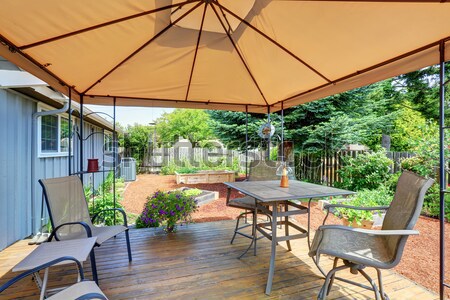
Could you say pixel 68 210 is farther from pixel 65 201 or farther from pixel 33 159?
pixel 33 159

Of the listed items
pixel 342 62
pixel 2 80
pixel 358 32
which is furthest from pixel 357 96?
pixel 2 80

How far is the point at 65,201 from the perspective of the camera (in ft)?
7.85

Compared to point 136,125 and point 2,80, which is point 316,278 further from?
point 136,125

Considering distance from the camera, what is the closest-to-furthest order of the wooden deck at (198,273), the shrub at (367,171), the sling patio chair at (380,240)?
the sling patio chair at (380,240) < the wooden deck at (198,273) < the shrub at (367,171)

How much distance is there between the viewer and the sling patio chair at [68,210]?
2143mm

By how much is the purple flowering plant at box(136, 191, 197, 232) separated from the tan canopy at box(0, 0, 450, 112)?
1.70 meters

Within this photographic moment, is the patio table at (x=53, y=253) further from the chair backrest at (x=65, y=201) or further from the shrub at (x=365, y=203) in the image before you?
the shrub at (x=365, y=203)

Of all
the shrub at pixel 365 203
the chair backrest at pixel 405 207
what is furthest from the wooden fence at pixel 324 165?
the chair backrest at pixel 405 207

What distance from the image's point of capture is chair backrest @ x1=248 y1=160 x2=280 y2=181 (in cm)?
369

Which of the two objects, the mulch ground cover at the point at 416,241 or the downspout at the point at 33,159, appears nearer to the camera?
the mulch ground cover at the point at 416,241

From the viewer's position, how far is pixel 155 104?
3734 millimetres

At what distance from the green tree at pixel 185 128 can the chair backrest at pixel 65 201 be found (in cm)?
983

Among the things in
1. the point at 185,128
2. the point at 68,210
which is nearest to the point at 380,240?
the point at 68,210

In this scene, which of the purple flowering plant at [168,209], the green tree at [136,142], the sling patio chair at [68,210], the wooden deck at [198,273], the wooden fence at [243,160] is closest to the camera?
the wooden deck at [198,273]
